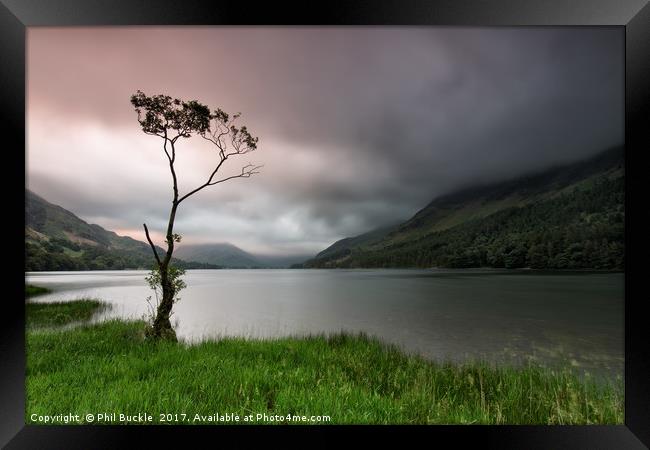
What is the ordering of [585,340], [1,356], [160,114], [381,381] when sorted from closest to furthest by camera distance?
1. [1,356]
2. [381,381]
3. [160,114]
4. [585,340]

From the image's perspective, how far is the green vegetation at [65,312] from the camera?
9.73m

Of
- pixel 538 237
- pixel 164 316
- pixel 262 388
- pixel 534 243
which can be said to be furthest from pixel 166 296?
pixel 538 237

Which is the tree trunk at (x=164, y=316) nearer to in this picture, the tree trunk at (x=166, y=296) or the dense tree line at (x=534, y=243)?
the tree trunk at (x=166, y=296)

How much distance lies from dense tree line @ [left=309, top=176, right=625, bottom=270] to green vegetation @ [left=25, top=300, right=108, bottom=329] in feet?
159

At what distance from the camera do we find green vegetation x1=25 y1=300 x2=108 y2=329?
9731 mm

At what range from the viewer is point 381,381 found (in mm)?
4176

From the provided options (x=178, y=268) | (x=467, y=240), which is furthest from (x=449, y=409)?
(x=467, y=240)

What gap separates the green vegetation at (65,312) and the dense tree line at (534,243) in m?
48.3

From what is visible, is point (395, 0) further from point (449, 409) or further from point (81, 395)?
point (81, 395)

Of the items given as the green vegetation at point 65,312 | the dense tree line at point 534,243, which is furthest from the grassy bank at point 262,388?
the dense tree line at point 534,243

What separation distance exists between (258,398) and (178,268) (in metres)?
3.74

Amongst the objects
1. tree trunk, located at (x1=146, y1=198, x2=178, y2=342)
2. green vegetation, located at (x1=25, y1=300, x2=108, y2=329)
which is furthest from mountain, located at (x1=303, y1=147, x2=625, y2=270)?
green vegetation, located at (x1=25, y1=300, x2=108, y2=329)

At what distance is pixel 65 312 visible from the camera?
11.5 meters

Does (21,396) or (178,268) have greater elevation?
(178,268)
